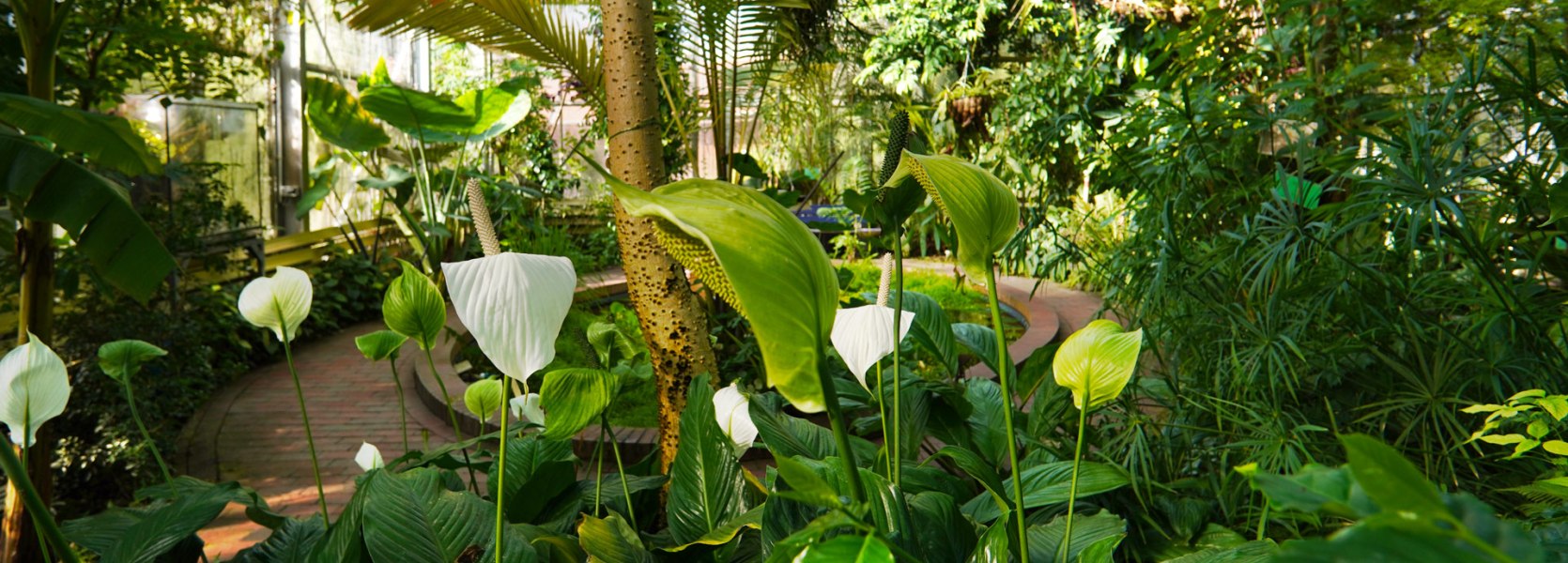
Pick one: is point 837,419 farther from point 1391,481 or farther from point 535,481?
point 535,481

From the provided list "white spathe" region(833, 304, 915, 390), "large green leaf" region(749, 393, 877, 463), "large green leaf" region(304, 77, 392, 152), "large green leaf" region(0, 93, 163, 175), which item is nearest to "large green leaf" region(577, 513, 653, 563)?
"large green leaf" region(749, 393, 877, 463)

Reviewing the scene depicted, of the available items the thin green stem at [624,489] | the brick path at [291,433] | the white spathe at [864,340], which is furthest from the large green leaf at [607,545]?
the brick path at [291,433]

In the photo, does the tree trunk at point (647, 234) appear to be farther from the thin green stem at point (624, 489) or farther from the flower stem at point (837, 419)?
the flower stem at point (837, 419)

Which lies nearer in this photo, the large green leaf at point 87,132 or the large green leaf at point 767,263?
the large green leaf at point 767,263

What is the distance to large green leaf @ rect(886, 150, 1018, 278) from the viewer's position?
843 millimetres

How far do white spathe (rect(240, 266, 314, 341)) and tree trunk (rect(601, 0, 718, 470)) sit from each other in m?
0.63

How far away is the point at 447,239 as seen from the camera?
7.46m

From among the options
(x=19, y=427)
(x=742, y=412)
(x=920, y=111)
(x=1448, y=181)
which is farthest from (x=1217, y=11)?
(x=920, y=111)

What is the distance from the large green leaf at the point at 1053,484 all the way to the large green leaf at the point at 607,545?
0.46 m

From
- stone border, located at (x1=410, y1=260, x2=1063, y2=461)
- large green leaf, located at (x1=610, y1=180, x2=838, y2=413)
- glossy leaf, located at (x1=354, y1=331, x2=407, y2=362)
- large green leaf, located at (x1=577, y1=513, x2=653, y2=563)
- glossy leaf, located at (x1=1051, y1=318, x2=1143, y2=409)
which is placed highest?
large green leaf, located at (x1=610, y1=180, x2=838, y2=413)

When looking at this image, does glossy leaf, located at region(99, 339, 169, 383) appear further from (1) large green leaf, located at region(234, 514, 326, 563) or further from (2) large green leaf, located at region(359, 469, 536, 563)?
(2) large green leaf, located at region(359, 469, 536, 563)

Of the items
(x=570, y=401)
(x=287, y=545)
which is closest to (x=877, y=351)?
(x=570, y=401)

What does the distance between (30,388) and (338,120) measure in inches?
222

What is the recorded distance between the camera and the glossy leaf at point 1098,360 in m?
0.98
